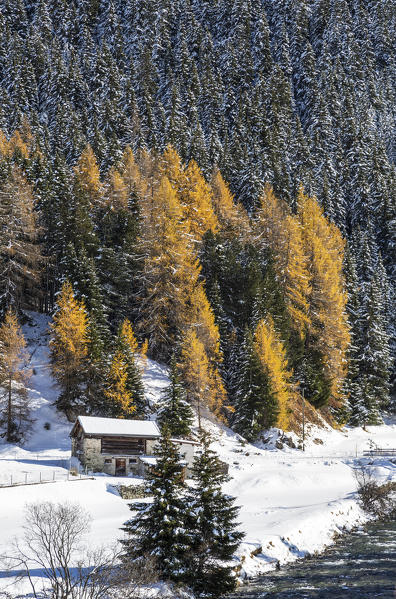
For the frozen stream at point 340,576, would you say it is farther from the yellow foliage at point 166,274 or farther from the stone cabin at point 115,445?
Answer: the yellow foliage at point 166,274

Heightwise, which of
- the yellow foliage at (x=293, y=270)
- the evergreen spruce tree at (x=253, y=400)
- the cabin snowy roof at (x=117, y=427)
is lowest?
the cabin snowy roof at (x=117, y=427)

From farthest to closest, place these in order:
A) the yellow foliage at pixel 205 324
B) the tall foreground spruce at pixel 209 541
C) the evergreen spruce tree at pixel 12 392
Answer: the yellow foliage at pixel 205 324, the evergreen spruce tree at pixel 12 392, the tall foreground spruce at pixel 209 541

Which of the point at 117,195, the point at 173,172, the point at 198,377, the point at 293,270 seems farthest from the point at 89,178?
the point at 198,377

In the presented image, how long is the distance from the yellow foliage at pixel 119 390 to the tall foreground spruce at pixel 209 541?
25516 millimetres

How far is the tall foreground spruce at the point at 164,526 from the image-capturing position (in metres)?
18.5

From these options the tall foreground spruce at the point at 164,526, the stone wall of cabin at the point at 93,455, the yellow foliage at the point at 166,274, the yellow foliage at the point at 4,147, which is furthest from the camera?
the yellow foliage at the point at 4,147

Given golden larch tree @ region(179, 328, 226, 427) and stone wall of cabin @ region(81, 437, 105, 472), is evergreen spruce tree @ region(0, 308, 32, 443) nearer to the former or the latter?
stone wall of cabin @ region(81, 437, 105, 472)

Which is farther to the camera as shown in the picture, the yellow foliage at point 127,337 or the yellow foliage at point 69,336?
the yellow foliage at point 127,337

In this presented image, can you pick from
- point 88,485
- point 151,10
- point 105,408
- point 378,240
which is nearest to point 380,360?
point 378,240

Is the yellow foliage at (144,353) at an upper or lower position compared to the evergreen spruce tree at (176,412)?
upper

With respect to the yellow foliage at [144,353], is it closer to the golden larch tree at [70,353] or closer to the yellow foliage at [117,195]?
the golden larch tree at [70,353]

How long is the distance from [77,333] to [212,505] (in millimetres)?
29075

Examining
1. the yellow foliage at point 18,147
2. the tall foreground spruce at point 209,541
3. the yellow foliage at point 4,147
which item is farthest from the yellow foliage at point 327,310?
the tall foreground spruce at point 209,541

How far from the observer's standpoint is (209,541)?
64.1 ft
